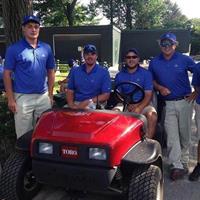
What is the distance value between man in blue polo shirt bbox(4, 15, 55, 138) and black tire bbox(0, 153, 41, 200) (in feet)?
3.13

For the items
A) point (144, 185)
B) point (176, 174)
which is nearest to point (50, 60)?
point (176, 174)

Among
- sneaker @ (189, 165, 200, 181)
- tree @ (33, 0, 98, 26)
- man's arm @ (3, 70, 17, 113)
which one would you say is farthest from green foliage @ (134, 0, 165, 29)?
man's arm @ (3, 70, 17, 113)

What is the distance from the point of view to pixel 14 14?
645 cm

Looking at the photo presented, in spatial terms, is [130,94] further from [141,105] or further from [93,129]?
[93,129]

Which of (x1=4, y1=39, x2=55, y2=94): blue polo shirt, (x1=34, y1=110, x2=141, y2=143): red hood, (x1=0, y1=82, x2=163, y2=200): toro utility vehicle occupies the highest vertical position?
(x1=4, y1=39, x2=55, y2=94): blue polo shirt

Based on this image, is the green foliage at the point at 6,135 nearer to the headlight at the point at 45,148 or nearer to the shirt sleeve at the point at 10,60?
the shirt sleeve at the point at 10,60

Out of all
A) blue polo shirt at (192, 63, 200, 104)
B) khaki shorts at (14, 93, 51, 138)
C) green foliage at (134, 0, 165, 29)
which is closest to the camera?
khaki shorts at (14, 93, 51, 138)

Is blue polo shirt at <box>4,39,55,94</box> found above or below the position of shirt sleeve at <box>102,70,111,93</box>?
above

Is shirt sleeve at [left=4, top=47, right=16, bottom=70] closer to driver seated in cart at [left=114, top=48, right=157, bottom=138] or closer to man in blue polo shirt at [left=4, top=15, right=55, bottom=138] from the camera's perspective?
man in blue polo shirt at [left=4, top=15, right=55, bottom=138]

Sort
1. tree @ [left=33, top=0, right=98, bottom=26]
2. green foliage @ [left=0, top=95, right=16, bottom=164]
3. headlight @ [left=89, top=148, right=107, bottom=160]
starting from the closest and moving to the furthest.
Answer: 1. headlight @ [left=89, top=148, right=107, bottom=160]
2. green foliage @ [left=0, top=95, right=16, bottom=164]
3. tree @ [left=33, top=0, right=98, bottom=26]

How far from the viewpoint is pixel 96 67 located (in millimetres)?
5297

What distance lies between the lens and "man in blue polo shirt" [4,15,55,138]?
492 centimetres

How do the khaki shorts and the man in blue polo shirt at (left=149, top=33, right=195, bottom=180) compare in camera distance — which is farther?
the man in blue polo shirt at (left=149, top=33, right=195, bottom=180)

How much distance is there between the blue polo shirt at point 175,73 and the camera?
5348mm
